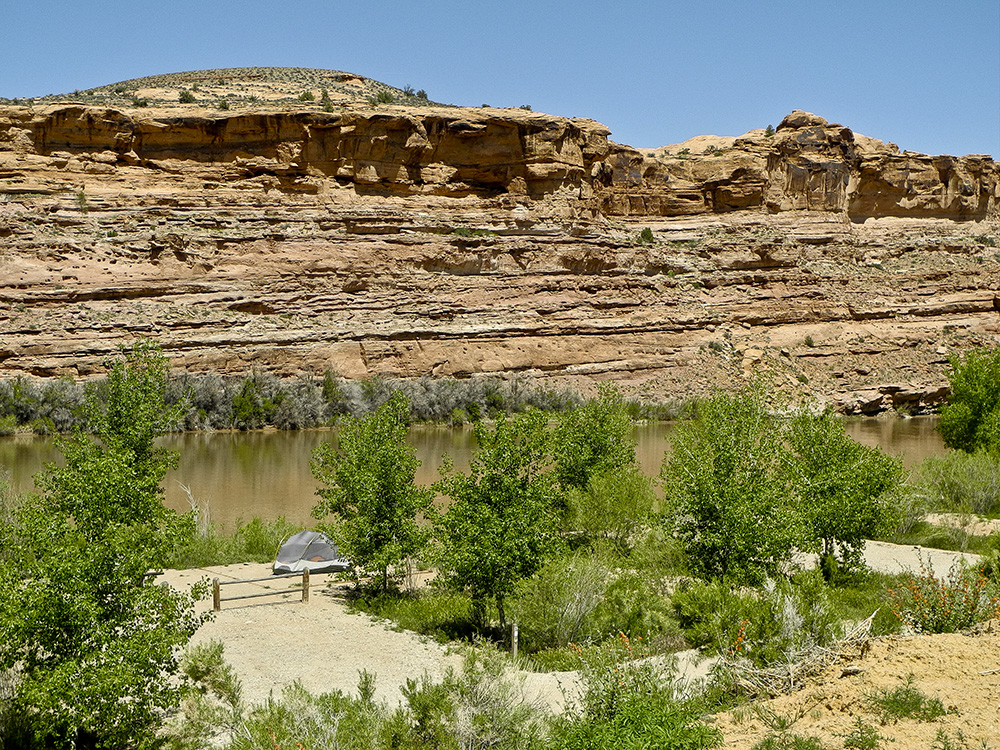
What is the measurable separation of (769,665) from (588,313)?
133ft

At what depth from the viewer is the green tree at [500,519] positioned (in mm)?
12227

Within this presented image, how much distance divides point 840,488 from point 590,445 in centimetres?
628

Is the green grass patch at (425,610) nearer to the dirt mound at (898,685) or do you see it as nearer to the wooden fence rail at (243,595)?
the wooden fence rail at (243,595)

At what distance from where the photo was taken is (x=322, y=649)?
11852 millimetres

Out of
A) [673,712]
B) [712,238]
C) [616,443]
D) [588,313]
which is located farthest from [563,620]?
[712,238]

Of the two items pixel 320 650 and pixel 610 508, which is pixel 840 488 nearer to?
pixel 610 508

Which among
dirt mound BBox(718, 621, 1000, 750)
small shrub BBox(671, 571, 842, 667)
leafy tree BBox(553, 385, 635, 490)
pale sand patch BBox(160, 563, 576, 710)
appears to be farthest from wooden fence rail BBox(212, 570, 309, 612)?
dirt mound BBox(718, 621, 1000, 750)

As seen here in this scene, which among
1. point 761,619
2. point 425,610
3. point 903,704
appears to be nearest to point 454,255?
point 425,610

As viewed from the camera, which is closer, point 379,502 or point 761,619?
point 761,619

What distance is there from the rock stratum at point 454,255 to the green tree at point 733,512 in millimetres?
31683

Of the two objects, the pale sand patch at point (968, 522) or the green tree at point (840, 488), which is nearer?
the green tree at point (840, 488)

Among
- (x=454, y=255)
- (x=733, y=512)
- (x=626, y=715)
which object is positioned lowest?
(x=626, y=715)

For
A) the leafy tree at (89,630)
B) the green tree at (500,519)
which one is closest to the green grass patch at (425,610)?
the green tree at (500,519)

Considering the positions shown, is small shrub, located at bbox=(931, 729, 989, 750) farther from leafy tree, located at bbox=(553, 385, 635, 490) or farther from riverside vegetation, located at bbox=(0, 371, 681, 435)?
riverside vegetation, located at bbox=(0, 371, 681, 435)
